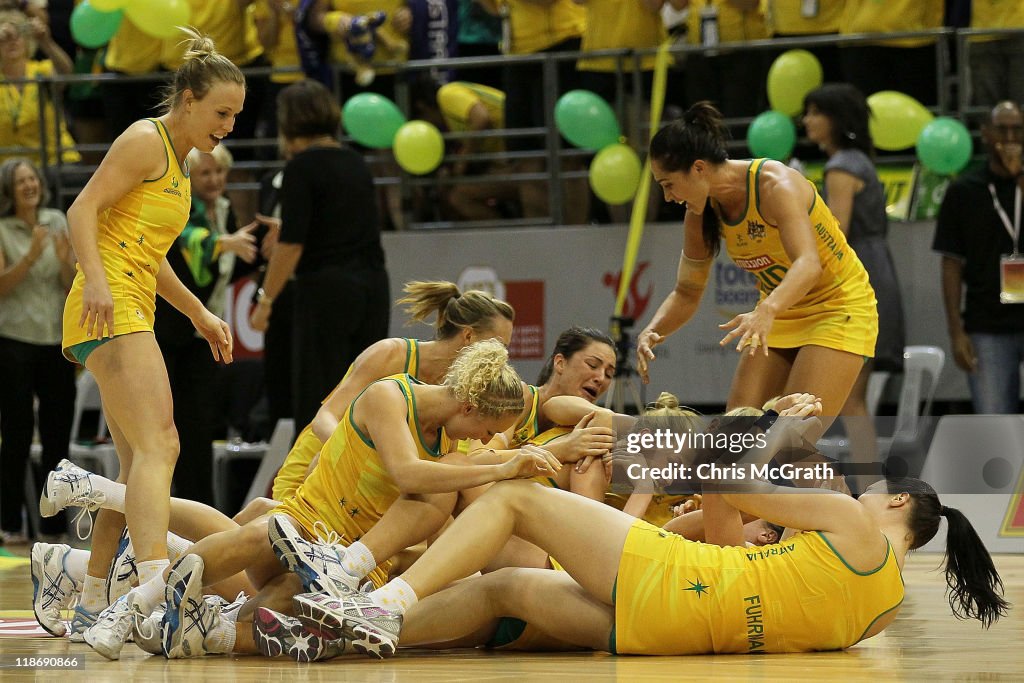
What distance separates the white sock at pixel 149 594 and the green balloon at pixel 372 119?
15.2 ft

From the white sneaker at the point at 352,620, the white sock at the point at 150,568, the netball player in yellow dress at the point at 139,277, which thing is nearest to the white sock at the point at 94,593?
the netball player in yellow dress at the point at 139,277

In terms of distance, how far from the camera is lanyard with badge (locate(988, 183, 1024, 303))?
24.1ft

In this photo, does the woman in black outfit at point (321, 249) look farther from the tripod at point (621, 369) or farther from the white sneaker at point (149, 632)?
the white sneaker at point (149, 632)

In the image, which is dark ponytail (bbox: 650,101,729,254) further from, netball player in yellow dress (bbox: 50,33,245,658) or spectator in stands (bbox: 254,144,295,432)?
spectator in stands (bbox: 254,144,295,432)

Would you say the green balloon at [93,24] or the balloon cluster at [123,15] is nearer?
the balloon cluster at [123,15]

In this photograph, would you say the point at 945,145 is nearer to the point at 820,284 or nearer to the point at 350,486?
the point at 820,284

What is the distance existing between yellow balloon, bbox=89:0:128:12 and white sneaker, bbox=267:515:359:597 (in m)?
5.05

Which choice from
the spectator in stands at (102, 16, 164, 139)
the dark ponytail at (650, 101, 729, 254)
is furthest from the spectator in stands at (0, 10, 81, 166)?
the dark ponytail at (650, 101, 729, 254)

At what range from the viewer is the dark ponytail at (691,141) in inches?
193

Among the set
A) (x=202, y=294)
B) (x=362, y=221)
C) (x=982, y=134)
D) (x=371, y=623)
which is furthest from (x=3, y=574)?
(x=982, y=134)

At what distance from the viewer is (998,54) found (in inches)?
302

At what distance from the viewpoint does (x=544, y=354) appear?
8492 millimetres

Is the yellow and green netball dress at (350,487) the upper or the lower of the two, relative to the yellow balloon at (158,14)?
lower

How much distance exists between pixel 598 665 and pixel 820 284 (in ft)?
6.49
